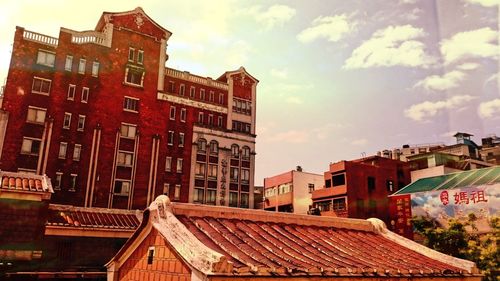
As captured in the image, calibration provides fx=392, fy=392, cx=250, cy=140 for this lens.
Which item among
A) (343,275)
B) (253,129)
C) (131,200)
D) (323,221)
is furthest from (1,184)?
(253,129)

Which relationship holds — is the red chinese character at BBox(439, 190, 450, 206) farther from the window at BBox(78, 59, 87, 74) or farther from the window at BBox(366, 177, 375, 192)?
the window at BBox(78, 59, 87, 74)

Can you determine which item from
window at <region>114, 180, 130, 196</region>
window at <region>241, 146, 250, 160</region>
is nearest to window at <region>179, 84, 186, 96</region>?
window at <region>241, 146, 250, 160</region>

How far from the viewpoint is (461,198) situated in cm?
3700

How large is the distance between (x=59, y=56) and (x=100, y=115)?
7.36 metres

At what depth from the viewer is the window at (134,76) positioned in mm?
45750

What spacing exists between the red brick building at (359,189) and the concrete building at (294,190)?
21.3 feet

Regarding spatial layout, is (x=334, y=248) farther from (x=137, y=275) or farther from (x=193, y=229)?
(x=137, y=275)

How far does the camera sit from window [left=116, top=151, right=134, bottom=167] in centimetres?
4344

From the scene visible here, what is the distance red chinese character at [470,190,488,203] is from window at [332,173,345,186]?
16.5 metres

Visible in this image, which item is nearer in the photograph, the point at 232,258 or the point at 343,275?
the point at 232,258

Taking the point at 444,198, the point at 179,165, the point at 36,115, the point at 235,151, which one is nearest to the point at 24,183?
the point at 36,115

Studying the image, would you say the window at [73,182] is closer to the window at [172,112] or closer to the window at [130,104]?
the window at [130,104]

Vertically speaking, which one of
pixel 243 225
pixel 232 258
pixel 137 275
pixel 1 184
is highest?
pixel 1 184

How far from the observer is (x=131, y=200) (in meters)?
42.8
